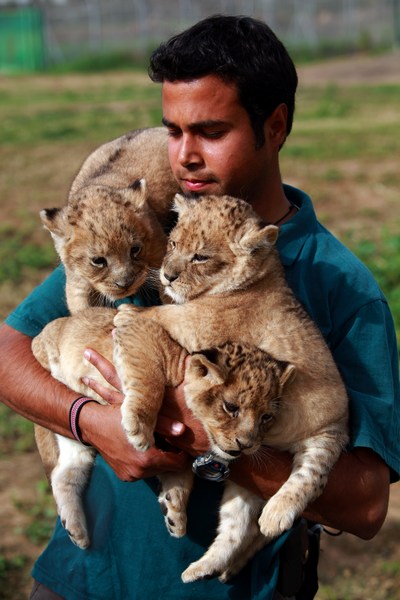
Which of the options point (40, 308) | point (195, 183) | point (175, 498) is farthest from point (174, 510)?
point (195, 183)

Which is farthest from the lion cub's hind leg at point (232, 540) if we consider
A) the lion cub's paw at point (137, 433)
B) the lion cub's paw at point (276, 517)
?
the lion cub's paw at point (137, 433)

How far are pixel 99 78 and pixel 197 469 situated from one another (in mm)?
39488

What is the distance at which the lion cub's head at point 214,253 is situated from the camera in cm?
392

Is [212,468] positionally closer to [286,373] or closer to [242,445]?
[242,445]

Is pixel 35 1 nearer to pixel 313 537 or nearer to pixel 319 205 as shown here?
pixel 319 205

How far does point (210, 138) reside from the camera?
384cm

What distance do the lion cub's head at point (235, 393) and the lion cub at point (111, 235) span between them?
0.81m

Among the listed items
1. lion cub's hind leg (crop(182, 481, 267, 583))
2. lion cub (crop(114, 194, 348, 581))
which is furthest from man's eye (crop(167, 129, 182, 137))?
lion cub's hind leg (crop(182, 481, 267, 583))

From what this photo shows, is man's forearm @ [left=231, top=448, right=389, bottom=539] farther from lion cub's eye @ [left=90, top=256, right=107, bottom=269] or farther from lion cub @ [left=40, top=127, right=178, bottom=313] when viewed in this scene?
lion cub's eye @ [left=90, top=256, right=107, bottom=269]

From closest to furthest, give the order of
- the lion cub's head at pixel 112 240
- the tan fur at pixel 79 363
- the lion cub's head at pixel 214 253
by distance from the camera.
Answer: the tan fur at pixel 79 363
the lion cub's head at pixel 214 253
the lion cub's head at pixel 112 240

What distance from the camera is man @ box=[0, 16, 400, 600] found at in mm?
3645

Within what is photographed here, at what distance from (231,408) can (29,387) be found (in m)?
0.99

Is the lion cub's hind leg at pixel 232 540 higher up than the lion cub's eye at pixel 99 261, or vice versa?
the lion cub's eye at pixel 99 261

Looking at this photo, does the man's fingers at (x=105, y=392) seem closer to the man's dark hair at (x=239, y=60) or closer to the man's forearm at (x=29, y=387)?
the man's forearm at (x=29, y=387)
